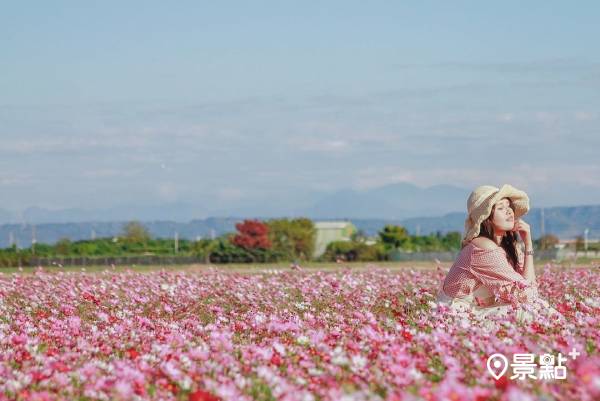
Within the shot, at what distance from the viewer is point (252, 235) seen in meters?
42.8

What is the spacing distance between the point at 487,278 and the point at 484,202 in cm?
60

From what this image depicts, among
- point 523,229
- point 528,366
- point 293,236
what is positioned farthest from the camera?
point 293,236

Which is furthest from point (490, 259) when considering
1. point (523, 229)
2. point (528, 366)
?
point (528, 366)

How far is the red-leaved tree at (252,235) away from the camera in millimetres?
41938

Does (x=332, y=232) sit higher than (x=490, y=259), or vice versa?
(x=332, y=232)

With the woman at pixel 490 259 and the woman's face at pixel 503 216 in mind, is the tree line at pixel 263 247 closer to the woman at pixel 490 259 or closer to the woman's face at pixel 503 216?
the woman at pixel 490 259

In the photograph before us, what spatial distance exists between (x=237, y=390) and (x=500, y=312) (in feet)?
11.1

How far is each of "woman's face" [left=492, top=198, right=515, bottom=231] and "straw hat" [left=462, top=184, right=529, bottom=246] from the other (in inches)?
2.4

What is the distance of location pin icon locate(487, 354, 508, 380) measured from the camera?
5403mm

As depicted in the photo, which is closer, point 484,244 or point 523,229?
point 484,244

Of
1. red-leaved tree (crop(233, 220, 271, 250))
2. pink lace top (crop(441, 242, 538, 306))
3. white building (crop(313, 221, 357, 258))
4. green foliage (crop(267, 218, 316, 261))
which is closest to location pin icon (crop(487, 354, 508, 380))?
pink lace top (crop(441, 242, 538, 306))

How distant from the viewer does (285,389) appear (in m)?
4.89

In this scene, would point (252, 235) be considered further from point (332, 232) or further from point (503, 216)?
point (503, 216)

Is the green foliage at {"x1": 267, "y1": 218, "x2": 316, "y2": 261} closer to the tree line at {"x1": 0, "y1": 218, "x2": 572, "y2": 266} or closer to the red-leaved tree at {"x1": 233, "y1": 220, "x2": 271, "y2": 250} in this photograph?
the tree line at {"x1": 0, "y1": 218, "x2": 572, "y2": 266}
